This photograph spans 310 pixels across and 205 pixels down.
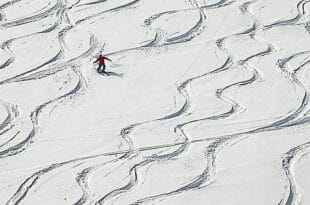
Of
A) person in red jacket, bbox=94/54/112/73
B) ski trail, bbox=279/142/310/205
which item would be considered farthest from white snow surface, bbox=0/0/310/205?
person in red jacket, bbox=94/54/112/73

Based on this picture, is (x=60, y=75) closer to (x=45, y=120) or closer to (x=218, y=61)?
(x=45, y=120)

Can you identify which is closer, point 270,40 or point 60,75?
point 60,75

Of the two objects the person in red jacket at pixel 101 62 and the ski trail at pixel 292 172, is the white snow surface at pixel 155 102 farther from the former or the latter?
the person in red jacket at pixel 101 62

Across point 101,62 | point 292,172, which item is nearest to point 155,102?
point 101,62

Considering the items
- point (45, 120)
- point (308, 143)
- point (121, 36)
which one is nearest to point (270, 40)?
point (121, 36)

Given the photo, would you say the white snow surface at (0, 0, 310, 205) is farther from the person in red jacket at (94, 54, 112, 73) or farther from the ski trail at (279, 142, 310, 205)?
the person in red jacket at (94, 54, 112, 73)

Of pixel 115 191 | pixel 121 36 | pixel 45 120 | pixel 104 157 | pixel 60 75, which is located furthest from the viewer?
pixel 121 36

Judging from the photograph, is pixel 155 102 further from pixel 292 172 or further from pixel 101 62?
pixel 292 172

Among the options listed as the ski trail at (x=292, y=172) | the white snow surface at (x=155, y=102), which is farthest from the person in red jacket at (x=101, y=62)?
the ski trail at (x=292, y=172)

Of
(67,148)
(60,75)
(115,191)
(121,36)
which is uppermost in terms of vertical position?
(121,36)
